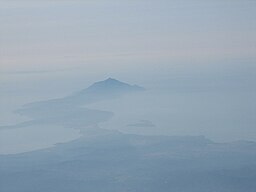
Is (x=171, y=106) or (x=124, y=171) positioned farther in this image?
(x=171, y=106)

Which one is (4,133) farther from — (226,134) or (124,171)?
(226,134)

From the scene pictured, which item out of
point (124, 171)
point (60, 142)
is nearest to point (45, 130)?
point (60, 142)

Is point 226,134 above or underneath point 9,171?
above

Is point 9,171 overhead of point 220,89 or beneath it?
beneath

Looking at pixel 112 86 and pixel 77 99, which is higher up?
pixel 112 86

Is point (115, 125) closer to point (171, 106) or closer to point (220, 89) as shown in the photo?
point (171, 106)

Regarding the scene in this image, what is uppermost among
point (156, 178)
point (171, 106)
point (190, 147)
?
point (171, 106)

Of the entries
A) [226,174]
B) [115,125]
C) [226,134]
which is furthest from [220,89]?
[115,125]

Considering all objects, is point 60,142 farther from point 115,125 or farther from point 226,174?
point 226,174
